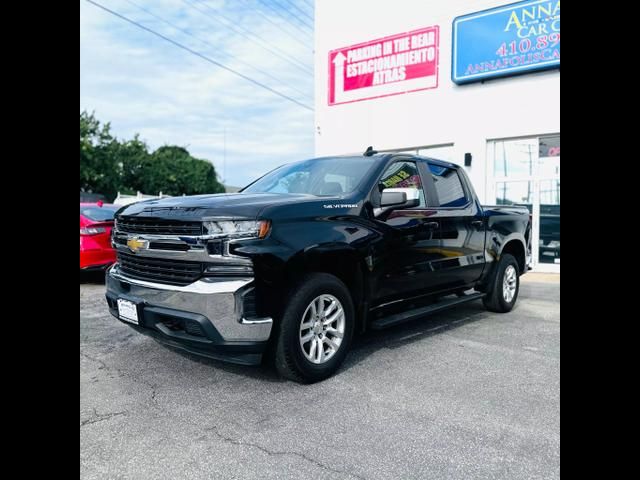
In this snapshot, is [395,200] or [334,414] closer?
[334,414]

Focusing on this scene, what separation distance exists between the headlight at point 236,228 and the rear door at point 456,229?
2145 millimetres

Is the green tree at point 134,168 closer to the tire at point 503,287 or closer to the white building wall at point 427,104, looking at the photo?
the white building wall at point 427,104

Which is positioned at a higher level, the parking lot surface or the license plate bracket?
the license plate bracket

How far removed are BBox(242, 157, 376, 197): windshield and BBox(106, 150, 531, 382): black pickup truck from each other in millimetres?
13

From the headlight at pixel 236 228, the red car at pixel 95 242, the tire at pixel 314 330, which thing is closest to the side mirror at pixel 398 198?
the tire at pixel 314 330

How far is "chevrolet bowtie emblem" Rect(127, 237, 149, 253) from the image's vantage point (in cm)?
368

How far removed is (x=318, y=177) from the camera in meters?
4.68

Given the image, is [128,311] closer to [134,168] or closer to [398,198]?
[398,198]

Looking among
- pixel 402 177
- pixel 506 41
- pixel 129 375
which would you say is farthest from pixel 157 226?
pixel 506 41

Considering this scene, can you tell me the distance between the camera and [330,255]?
12.4 feet

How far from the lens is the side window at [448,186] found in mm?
5234

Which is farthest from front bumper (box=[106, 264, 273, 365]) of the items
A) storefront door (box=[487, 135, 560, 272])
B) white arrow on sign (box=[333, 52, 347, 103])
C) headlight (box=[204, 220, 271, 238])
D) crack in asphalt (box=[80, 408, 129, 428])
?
white arrow on sign (box=[333, 52, 347, 103])

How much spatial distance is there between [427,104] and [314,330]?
1026cm

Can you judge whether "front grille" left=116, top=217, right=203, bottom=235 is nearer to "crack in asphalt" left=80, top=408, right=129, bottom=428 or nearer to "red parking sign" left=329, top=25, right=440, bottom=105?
"crack in asphalt" left=80, top=408, right=129, bottom=428
